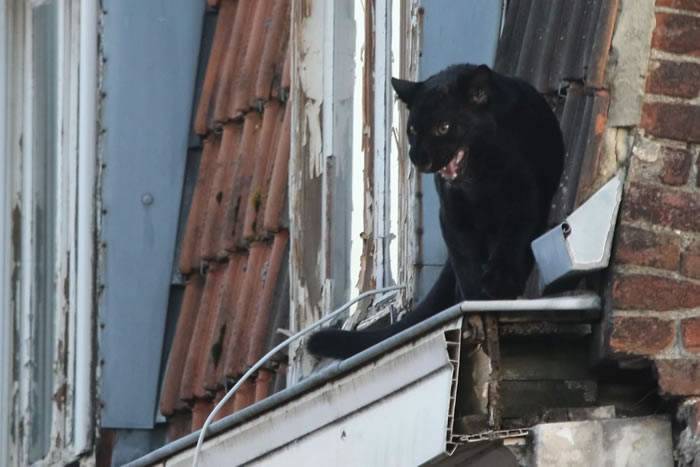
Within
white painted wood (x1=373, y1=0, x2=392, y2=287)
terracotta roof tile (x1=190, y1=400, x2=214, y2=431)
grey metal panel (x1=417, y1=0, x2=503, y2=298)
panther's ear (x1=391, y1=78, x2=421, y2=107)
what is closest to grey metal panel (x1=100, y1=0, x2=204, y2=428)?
terracotta roof tile (x1=190, y1=400, x2=214, y2=431)

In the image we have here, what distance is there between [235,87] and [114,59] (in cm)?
56

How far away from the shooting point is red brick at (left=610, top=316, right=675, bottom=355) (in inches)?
204

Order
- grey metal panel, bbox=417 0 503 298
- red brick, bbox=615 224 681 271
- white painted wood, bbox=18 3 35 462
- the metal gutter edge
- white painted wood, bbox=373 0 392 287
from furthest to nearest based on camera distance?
white painted wood, bbox=18 3 35 462 → white painted wood, bbox=373 0 392 287 → grey metal panel, bbox=417 0 503 298 → red brick, bbox=615 224 681 271 → the metal gutter edge

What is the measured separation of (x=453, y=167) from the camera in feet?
19.2

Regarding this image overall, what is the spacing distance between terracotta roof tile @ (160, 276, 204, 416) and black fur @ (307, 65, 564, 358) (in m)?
2.49

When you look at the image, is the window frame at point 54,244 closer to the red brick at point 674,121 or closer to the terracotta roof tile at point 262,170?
the terracotta roof tile at point 262,170

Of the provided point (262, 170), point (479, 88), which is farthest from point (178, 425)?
point (479, 88)

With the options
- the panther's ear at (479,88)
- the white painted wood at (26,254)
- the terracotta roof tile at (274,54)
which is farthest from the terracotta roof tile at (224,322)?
the panther's ear at (479,88)

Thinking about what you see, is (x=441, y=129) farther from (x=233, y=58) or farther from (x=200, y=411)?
(x=233, y=58)

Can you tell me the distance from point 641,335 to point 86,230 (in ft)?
12.7

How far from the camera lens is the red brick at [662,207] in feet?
17.3

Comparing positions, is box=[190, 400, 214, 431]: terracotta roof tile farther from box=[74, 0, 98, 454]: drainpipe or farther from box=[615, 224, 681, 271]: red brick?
box=[615, 224, 681, 271]: red brick

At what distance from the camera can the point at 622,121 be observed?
5348mm

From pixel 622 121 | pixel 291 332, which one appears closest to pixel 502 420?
pixel 622 121
